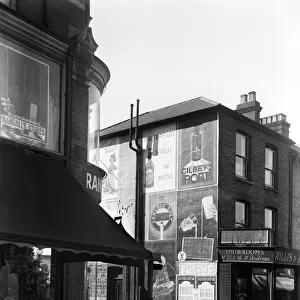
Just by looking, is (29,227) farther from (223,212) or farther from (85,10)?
(223,212)

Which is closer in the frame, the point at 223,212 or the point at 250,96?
the point at 223,212

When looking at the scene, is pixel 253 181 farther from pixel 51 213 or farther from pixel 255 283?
pixel 51 213

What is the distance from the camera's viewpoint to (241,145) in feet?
73.4

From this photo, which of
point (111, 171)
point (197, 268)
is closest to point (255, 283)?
point (197, 268)

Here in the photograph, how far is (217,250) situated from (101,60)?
986 cm

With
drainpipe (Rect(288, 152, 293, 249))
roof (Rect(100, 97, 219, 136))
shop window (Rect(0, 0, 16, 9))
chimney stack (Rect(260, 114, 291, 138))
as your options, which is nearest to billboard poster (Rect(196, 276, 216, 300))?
drainpipe (Rect(288, 152, 293, 249))

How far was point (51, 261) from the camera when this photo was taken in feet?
36.3

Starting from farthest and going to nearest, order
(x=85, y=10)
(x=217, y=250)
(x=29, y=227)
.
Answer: (x=217, y=250)
(x=85, y=10)
(x=29, y=227)

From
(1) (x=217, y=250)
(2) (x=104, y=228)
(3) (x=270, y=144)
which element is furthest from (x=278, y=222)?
(2) (x=104, y=228)

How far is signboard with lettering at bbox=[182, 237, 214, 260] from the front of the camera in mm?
20422

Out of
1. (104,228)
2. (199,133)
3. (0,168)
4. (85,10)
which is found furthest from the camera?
(199,133)

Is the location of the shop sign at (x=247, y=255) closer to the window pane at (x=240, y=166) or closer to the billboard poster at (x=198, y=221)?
the billboard poster at (x=198, y=221)

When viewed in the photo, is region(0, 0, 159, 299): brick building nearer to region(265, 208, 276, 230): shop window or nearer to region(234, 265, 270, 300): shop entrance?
region(234, 265, 270, 300): shop entrance

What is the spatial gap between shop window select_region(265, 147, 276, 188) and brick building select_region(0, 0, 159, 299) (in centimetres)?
1231
